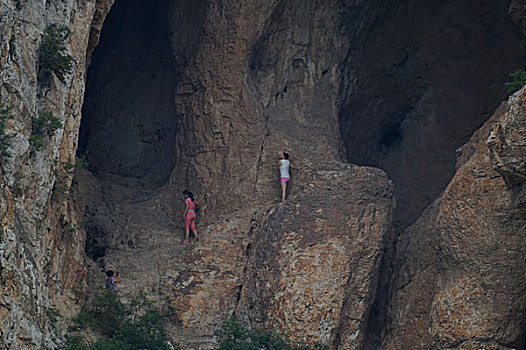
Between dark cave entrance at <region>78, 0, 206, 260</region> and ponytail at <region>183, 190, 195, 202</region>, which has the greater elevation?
dark cave entrance at <region>78, 0, 206, 260</region>

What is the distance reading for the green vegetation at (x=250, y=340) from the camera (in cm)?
1612

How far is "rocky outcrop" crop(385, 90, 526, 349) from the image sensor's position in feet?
50.9

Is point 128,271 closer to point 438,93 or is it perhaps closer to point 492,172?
point 492,172

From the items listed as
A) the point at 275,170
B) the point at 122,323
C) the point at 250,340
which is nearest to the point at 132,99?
the point at 275,170

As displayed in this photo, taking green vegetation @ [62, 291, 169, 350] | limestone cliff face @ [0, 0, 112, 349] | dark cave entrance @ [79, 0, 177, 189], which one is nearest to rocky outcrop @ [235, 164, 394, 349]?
green vegetation @ [62, 291, 169, 350]

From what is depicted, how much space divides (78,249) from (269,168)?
425 centimetres

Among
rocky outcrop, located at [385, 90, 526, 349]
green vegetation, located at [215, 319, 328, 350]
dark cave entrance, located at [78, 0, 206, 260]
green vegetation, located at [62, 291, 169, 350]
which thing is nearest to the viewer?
rocky outcrop, located at [385, 90, 526, 349]

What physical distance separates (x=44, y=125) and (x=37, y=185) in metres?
0.91

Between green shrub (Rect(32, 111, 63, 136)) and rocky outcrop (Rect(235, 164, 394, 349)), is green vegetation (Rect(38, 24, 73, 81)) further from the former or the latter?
rocky outcrop (Rect(235, 164, 394, 349))

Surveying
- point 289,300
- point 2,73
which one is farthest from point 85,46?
point 289,300

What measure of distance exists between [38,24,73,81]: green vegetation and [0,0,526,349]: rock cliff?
14cm

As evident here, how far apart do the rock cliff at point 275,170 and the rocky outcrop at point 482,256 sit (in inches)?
1.3

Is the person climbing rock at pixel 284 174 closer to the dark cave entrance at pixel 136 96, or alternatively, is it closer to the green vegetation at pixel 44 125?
the dark cave entrance at pixel 136 96

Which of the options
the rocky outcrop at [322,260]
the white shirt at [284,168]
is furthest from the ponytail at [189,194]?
the white shirt at [284,168]
